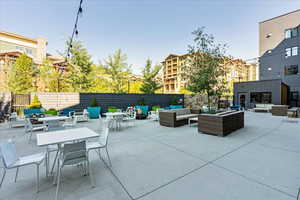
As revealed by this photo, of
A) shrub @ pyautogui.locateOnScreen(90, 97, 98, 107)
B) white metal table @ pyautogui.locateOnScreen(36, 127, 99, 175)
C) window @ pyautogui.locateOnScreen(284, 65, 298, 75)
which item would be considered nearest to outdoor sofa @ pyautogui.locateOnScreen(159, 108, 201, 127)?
white metal table @ pyautogui.locateOnScreen(36, 127, 99, 175)

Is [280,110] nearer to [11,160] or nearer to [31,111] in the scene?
[11,160]

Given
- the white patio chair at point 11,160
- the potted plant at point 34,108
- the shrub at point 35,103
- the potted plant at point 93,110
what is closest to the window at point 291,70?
the potted plant at point 93,110

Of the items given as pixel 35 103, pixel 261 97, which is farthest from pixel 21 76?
pixel 261 97

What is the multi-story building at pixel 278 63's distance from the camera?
13078 mm

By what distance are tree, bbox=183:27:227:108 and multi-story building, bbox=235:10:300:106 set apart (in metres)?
11.0

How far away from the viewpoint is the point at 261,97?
13.5 meters

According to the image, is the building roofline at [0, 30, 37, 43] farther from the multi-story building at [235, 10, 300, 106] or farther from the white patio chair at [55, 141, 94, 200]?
the multi-story building at [235, 10, 300, 106]

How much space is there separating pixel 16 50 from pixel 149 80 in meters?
16.8

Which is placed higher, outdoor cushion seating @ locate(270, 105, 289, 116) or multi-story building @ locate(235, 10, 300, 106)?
multi-story building @ locate(235, 10, 300, 106)

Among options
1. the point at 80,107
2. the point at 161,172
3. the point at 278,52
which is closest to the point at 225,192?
the point at 161,172

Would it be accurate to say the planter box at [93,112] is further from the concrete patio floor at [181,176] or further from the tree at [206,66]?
the tree at [206,66]

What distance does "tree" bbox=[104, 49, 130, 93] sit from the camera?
16578 mm

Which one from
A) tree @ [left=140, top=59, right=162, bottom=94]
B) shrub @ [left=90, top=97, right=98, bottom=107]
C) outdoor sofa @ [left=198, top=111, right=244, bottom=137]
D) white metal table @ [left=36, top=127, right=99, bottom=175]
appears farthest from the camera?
tree @ [left=140, top=59, right=162, bottom=94]

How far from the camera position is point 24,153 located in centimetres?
330
